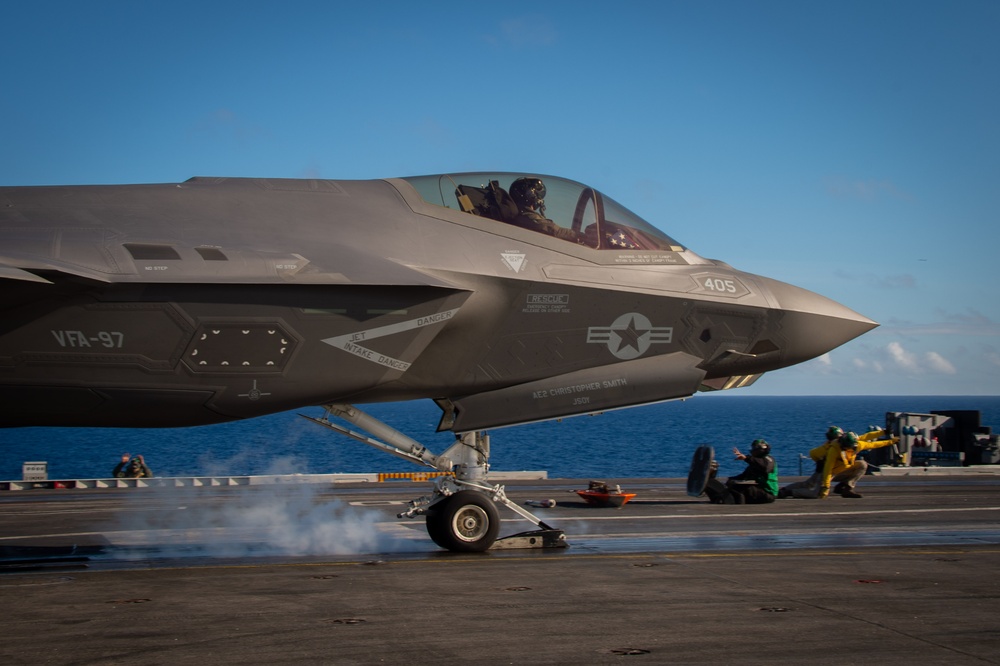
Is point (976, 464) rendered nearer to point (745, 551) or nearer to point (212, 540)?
point (745, 551)

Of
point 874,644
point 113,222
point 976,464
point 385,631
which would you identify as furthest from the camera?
point 976,464

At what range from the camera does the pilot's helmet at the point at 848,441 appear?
20469mm

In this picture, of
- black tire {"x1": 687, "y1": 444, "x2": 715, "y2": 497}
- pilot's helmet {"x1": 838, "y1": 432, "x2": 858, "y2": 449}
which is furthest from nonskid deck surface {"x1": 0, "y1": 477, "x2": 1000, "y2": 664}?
pilot's helmet {"x1": 838, "y1": 432, "x2": 858, "y2": 449}

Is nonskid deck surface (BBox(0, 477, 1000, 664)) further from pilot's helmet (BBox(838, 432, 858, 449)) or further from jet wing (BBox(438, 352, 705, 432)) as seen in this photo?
pilot's helmet (BBox(838, 432, 858, 449))

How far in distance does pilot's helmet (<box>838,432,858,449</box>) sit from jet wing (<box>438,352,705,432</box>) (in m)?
9.13

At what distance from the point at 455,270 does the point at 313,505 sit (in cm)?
958

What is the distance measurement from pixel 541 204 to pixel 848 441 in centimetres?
1094

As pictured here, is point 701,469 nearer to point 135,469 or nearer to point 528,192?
point 528,192

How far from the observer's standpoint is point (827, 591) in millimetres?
9914

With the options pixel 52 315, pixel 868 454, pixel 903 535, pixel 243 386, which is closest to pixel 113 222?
pixel 52 315

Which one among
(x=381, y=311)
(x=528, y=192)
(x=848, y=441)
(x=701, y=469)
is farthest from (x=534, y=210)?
(x=848, y=441)

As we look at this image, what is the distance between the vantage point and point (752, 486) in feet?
66.1

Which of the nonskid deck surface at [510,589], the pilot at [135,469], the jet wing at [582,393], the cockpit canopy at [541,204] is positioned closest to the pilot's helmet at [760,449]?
the nonskid deck surface at [510,589]

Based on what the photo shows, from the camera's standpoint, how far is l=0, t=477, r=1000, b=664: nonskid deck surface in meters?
7.55
